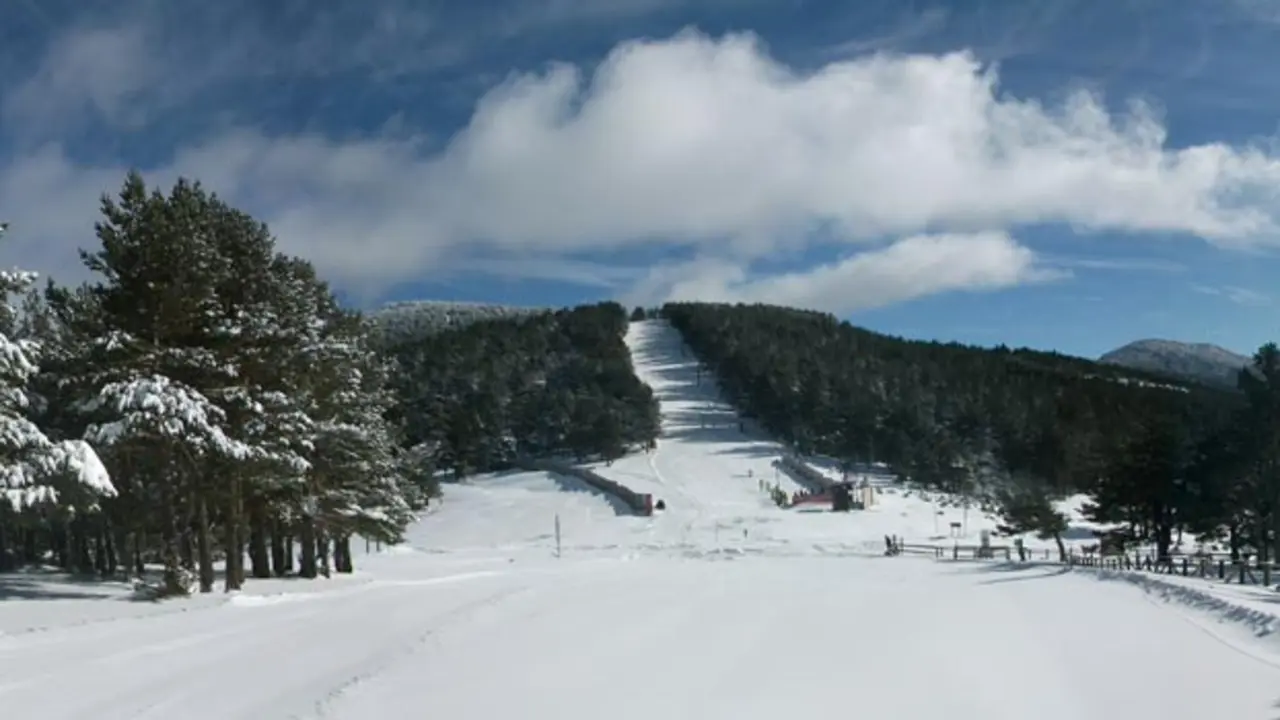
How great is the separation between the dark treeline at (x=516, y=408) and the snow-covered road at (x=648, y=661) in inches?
3984

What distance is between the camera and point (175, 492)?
102 feet

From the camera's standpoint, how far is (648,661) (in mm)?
17797

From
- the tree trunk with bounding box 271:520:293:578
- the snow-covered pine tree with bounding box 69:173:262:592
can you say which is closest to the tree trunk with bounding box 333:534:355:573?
the tree trunk with bounding box 271:520:293:578

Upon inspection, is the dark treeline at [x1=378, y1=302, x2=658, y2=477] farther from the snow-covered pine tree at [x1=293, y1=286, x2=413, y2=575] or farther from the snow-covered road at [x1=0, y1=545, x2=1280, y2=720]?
the snow-covered road at [x1=0, y1=545, x2=1280, y2=720]

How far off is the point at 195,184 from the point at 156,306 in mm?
3780

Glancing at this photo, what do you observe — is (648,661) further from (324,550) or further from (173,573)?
(324,550)

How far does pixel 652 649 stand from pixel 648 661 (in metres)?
1.59

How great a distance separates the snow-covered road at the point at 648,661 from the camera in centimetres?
1352

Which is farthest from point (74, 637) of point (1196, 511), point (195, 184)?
point (1196, 511)

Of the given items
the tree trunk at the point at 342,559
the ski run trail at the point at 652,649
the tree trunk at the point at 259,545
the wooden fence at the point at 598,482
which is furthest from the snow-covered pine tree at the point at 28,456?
the wooden fence at the point at 598,482

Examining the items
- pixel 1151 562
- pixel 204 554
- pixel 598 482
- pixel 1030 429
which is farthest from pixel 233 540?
pixel 1030 429

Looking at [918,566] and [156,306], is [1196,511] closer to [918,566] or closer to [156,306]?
[918,566]

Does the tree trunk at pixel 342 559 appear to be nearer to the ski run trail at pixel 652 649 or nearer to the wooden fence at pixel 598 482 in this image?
the ski run trail at pixel 652 649

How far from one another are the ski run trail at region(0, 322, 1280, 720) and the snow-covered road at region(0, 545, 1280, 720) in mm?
66
